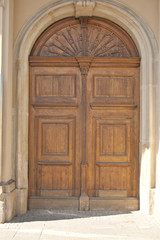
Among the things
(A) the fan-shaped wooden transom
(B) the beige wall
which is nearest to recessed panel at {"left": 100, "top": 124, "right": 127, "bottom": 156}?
(A) the fan-shaped wooden transom

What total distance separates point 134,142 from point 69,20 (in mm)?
2543

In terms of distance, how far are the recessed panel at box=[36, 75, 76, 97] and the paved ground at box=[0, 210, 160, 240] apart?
210cm

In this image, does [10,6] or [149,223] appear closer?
[149,223]

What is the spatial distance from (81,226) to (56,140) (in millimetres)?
1626

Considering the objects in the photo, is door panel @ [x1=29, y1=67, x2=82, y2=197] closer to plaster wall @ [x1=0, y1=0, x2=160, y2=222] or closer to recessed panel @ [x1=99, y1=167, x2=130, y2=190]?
plaster wall @ [x1=0, y1=0, x2=160, y2=222]

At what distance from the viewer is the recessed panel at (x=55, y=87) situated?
5590 millimetres

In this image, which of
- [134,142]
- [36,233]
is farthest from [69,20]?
[36,233]

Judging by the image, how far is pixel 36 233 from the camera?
4.31 metres

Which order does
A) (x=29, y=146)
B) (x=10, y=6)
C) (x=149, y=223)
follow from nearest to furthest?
(x=149, y=223), (x=10, y=6), (x=29, y=146)

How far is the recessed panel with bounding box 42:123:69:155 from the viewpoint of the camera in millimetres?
5574

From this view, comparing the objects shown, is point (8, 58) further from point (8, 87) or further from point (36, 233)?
point (36, 233)

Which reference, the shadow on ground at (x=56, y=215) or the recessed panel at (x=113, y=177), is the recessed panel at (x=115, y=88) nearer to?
the recessed panel at (x=113, y=177)

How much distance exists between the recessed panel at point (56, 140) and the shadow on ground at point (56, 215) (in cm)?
105

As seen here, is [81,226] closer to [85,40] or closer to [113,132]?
[113,132]
